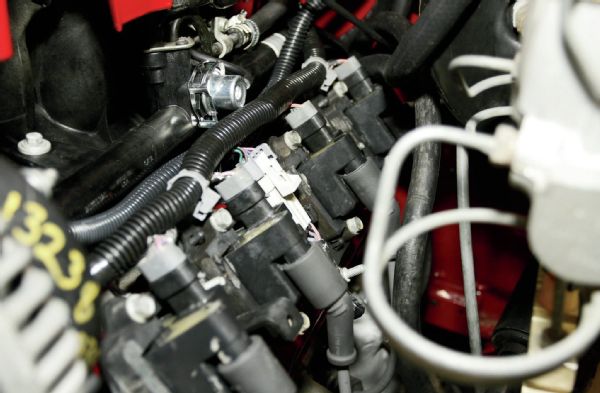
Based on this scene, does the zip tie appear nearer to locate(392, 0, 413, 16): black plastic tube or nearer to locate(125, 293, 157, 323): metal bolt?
locate(125, 293, 157, 323): metal bolt

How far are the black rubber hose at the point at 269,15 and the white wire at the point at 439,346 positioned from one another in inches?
31.3

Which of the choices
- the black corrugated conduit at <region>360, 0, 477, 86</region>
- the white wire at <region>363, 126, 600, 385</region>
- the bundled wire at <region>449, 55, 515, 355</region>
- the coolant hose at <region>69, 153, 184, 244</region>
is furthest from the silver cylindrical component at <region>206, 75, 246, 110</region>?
the white wire at <region>363, 126, 600, 385</region>

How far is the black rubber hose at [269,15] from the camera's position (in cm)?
124

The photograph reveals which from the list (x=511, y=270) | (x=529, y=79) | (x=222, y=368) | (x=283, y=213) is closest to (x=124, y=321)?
(x=222, y=368)

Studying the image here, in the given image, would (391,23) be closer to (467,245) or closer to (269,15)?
(269,15)

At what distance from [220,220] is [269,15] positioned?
1.92 feet

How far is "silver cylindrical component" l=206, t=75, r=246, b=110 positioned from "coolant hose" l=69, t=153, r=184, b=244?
0.39ft

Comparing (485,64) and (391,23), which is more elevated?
(485,64)

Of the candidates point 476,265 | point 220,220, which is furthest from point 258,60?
point 476,265

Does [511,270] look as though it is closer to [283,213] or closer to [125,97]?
[283,213]

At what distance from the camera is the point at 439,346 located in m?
0.49

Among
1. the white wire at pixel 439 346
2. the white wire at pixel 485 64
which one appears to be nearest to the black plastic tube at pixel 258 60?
the white wire at pixel 485 64

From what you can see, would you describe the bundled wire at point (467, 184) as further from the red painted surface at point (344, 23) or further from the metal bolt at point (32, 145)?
the red painted surface at point (344, 23)

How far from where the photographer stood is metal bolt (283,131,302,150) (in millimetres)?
1104
